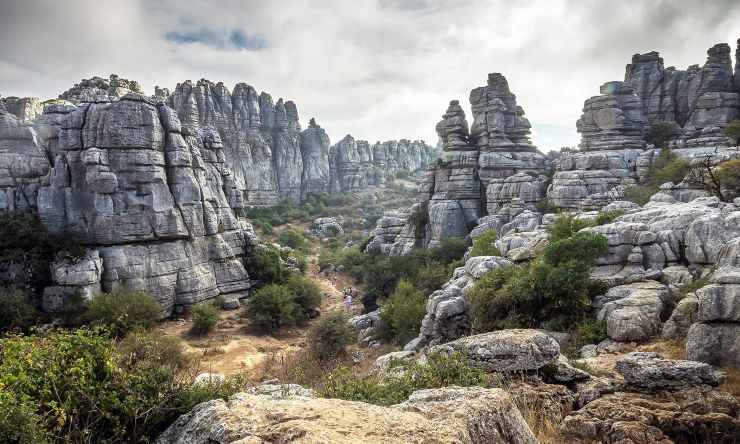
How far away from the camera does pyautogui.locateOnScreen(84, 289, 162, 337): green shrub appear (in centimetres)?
1802

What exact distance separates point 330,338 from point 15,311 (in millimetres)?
13190

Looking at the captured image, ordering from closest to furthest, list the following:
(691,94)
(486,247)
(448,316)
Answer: (448,316) < (486,247) < (691,94)

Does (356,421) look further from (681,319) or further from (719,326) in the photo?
(681,319)

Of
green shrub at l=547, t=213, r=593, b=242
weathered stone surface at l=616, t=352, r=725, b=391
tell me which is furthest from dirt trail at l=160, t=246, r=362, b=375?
weathered stone surface at l=616, t=352, r=725, b=391

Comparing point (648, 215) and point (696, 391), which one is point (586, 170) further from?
point (696, 391)

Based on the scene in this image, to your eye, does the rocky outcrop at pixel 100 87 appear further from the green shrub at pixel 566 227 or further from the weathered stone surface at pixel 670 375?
the weathered stone surface at pixel 670 375

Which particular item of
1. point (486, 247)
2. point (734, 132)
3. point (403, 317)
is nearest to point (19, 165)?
point (403, 317)

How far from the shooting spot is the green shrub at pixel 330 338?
16.3 meters

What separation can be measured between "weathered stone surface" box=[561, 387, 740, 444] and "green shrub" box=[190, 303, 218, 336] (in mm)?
18600

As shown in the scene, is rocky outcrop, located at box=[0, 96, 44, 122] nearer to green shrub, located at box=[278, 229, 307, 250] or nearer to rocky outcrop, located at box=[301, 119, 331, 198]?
green shrub, located at box=[278, 229, 307, 250]

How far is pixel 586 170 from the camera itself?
28.0m

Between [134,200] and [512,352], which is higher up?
[134,200]

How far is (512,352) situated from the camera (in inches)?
243

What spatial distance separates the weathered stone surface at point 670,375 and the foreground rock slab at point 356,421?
2.88m
